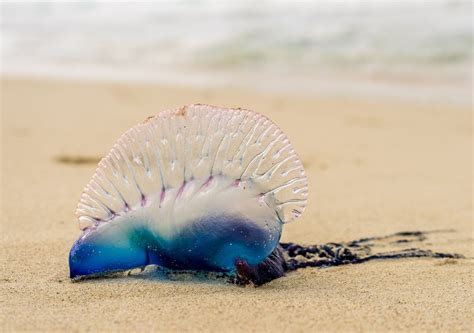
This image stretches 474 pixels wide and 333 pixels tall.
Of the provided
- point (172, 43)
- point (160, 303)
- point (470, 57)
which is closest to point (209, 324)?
point (160, 303)

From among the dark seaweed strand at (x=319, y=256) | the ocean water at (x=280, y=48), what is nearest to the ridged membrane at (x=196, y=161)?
the dark seaweed strand at (x=319, y=256)

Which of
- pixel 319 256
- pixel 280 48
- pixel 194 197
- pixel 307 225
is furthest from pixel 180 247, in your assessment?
pixel 280 48

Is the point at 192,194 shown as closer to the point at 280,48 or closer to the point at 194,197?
the point at 194,197

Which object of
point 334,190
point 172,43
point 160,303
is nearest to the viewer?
point 160,303

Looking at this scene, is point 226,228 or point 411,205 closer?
point 226,228

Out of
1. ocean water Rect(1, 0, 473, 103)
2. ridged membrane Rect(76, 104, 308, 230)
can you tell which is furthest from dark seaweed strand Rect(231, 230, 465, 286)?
ocean water Rect(1, 0, 473, 103)

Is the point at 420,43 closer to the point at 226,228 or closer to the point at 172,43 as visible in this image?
the point at 172,43

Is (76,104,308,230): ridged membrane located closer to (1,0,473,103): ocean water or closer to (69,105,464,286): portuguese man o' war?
(69,105,464,286): portuguese man o' war

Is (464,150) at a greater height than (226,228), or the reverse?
(226,228)

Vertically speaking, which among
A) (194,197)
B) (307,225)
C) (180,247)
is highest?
(194,197)
